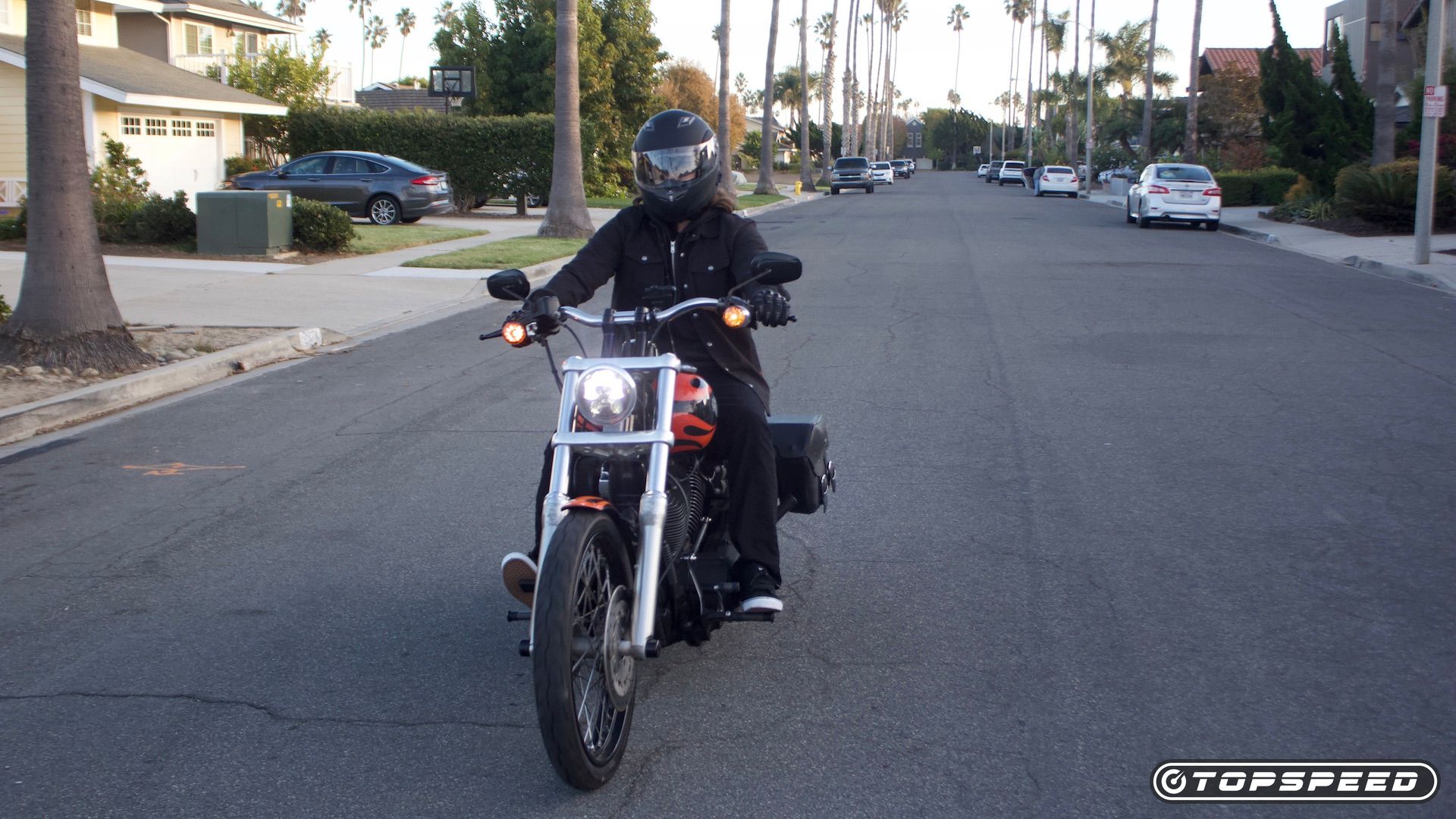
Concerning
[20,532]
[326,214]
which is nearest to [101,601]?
[20,532]

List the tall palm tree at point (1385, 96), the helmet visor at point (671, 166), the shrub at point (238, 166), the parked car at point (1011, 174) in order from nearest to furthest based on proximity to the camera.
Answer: the helmet visor at point (671, 166) < the tall palm tree at point (1385, 96) < the shrub at point (238, 166) < the parked car at point (1011, 174)

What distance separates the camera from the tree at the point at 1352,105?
3102cm

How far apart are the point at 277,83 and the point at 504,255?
21.0 m

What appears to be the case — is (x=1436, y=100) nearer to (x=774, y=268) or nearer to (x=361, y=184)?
(x=774, y=268)

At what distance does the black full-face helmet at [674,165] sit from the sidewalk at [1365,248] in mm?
15108

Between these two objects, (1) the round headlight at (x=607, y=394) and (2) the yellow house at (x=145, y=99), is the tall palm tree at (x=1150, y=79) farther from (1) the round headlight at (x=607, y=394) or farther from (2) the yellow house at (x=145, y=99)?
(1) the round headlight at (x=607, y=394)

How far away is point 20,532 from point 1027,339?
8632 millimetres

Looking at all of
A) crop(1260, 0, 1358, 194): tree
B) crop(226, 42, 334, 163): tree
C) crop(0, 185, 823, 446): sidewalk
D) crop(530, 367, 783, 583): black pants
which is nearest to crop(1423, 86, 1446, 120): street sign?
crop(0, 185, 823, 446): sidewalk

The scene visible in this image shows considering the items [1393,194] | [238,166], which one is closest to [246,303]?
[238,166]

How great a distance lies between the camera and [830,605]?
210 inches

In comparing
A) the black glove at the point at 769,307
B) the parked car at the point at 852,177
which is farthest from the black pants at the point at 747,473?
the parked car at the point at 852,177

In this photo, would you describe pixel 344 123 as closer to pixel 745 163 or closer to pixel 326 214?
pixel 326 214

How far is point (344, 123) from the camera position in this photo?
3397 cm

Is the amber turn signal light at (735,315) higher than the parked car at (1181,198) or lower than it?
lower
